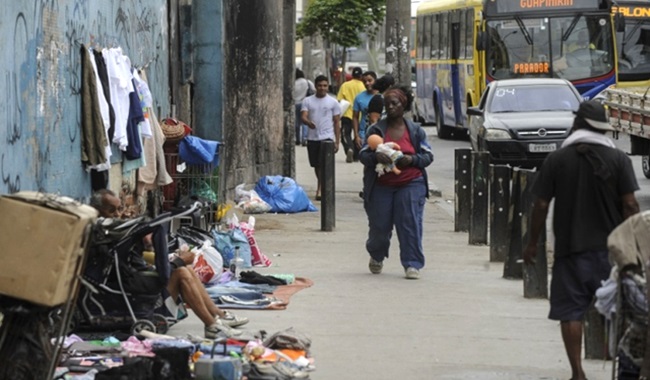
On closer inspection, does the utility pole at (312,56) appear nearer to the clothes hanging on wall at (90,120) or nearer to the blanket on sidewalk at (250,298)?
the clothes hanging on wall at (90,120)

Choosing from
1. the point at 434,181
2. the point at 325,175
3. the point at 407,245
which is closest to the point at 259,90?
the point at 325,175

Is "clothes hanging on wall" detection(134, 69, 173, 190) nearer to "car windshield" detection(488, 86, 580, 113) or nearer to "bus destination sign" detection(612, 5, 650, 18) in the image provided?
"car windshield" detection(488, 86, 580, 113)

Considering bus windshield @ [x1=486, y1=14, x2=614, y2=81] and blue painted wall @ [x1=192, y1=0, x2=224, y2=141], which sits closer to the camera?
blue painted wall @ [x1=192, y1=0, x2=224, y2=141]

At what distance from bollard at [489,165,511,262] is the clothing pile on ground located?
189 inches

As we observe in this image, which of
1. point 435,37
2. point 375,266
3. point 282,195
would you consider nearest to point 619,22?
point 435,37

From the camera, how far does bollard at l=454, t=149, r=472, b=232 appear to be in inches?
674

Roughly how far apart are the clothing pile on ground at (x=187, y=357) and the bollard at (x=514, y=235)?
384cm

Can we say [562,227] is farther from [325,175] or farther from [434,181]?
[434,181]

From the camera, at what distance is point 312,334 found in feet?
34.9

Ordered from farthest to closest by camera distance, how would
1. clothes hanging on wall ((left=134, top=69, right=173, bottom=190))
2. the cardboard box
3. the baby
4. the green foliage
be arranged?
the green foliage, clothes hanging on wall ((left=134, top=69, right=173, bottom=190)), the baby, the cardboard box

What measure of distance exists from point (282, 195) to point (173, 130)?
3.78 m

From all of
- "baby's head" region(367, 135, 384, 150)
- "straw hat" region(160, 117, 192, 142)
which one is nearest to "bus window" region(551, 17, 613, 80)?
"straw hat" region(160, 117, 192, 142)

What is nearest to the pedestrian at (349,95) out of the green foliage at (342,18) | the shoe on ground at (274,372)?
the green foliage at (342,18)

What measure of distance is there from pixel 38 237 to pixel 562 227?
3.09 metres
